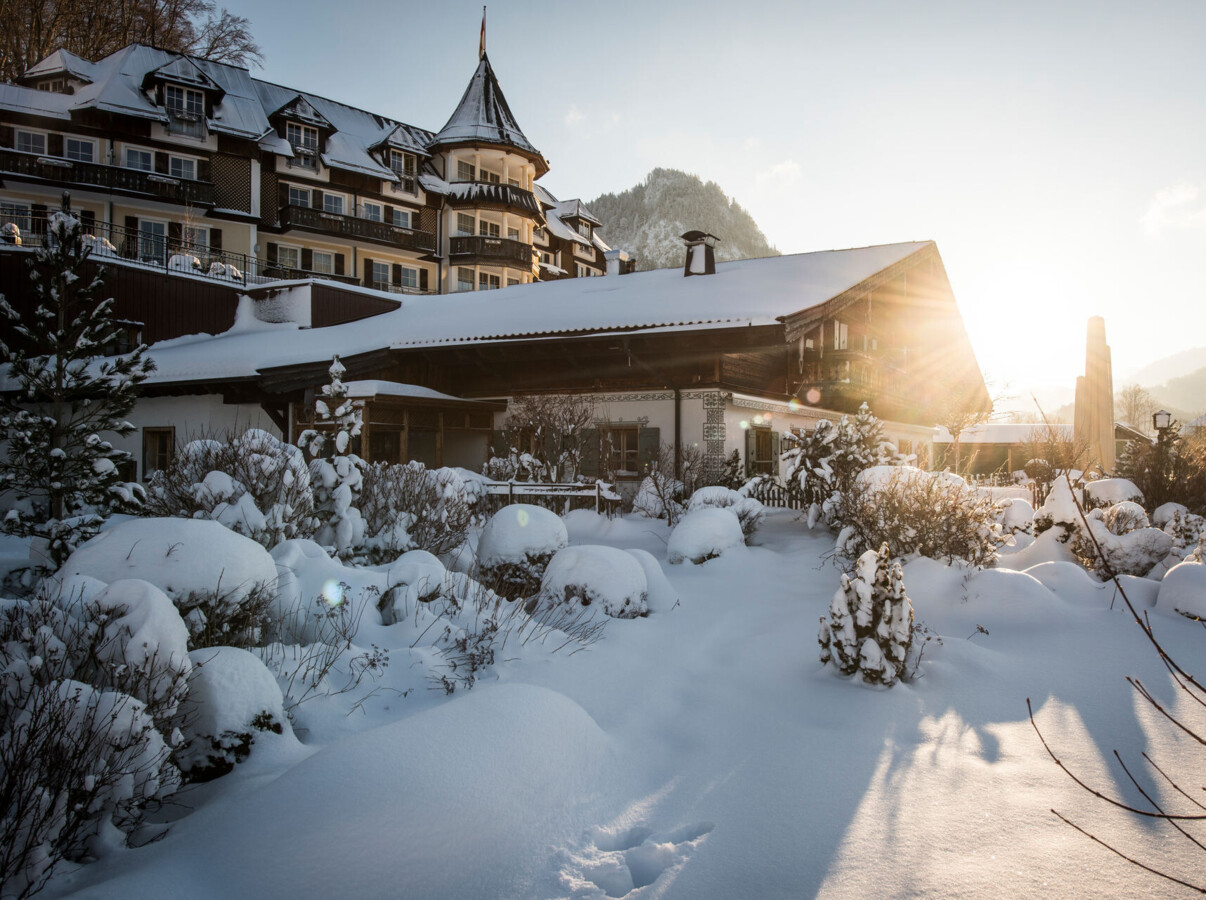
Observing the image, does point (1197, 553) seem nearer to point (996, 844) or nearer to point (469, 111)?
point (996, 844)

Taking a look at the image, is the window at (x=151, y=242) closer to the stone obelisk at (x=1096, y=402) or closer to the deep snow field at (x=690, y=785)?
the deep snow field at (x=690, y=785)

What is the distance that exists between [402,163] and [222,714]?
36.2 m

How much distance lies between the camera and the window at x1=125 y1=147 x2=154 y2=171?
28.0 m

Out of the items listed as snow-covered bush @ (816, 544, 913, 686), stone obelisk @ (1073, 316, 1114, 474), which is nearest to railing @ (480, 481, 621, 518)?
snow-covered bush @ (816, 544, 913, 686)

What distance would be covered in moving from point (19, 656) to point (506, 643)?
3081 mm

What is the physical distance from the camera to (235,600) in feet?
14.7

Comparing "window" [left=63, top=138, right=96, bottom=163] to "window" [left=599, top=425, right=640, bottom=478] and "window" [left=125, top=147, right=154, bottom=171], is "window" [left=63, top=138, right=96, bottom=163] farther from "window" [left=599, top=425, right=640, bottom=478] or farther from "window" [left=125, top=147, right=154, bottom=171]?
"window" [left=599, top=425, right=640, bottom=478]

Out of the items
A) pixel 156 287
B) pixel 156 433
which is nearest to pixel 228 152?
pixel 156 287

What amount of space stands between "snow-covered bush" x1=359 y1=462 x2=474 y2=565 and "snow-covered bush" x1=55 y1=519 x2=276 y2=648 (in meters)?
3.08

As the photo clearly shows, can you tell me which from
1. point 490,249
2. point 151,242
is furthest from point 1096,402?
point 151,242

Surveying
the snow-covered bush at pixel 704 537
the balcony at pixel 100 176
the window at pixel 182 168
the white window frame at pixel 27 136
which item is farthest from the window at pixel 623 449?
the white window frame at pixel 27 136

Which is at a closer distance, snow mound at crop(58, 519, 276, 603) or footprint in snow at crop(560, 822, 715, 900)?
footprint in snow at crop(560, 822, 715, 900)

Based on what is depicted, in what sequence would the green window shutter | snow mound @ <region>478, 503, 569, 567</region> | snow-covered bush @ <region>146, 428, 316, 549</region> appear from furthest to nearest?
the green window shutter < snow mound @ <region>478, 503, 569, 567</region> < snow-covered bush @ <region>146, 428, 316, 549</region>

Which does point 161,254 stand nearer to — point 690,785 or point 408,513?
point 408,513
